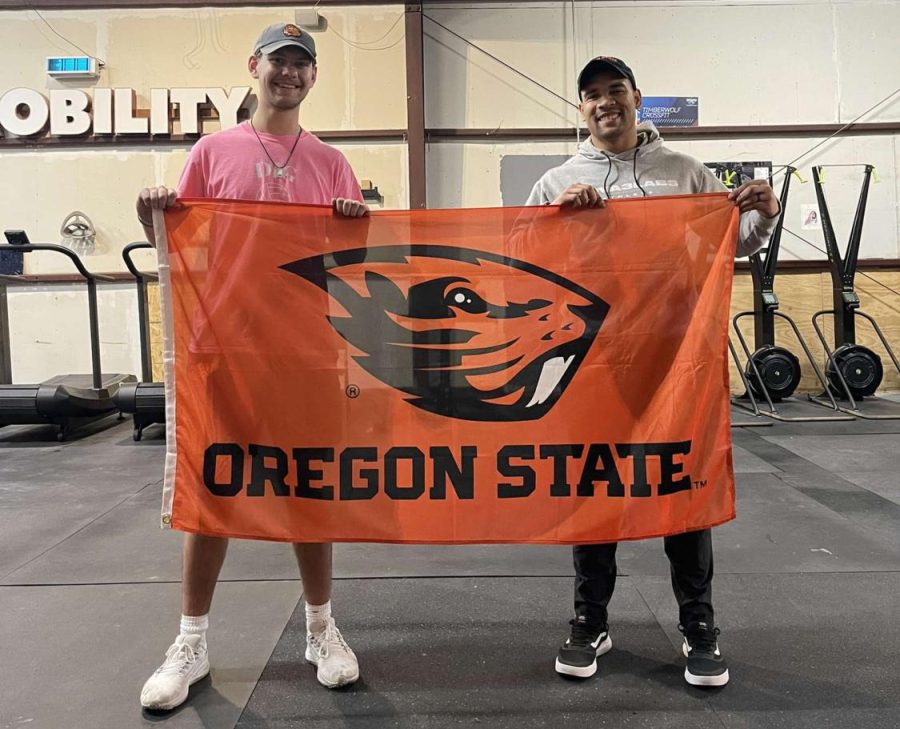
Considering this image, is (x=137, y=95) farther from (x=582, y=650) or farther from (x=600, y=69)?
(x=582, y=650)

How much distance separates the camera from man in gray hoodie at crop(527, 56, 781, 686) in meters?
1.71

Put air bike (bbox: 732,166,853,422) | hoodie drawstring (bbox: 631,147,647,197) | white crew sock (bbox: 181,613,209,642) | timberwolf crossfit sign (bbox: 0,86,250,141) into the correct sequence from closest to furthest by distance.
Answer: white crew sock (bbox: 181,613,209,642) < hoodie drawstring (bbox: 631,147,647,197) < air bike (bbox: 732,166,853,422) < timberwolf crossfit sign (bbox: 0,86,250,141)

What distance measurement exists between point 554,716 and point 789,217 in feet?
22.2

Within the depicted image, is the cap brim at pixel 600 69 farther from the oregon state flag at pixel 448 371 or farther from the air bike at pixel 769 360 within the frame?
the air bike at pixel 769 360

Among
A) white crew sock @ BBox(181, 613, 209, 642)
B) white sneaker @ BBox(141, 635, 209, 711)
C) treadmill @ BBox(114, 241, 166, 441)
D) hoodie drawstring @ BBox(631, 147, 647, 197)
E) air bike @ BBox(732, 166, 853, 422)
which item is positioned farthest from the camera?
air bike @ BBox(732, 166, 853, 422)

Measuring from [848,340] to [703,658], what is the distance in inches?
225

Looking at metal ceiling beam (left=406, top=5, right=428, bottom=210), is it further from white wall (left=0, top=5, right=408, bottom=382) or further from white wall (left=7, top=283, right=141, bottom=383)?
white wall (left=7, top=283, right=141, bottom=383)

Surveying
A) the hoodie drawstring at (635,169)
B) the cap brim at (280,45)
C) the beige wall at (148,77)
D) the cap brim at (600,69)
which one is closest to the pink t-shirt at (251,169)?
the cap brim at (280,45)

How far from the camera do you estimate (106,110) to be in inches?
263

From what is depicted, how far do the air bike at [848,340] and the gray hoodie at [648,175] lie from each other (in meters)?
4.84

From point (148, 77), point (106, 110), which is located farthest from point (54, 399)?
point (148, 77)

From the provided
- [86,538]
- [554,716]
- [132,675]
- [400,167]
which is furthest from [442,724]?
[400,167]

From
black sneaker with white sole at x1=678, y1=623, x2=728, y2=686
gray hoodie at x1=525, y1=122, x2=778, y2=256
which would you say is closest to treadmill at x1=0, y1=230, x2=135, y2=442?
gray hoodie at x1=525, y1=122, x2=778, y2=256

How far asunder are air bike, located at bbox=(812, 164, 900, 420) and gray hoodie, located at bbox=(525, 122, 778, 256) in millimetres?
4837
